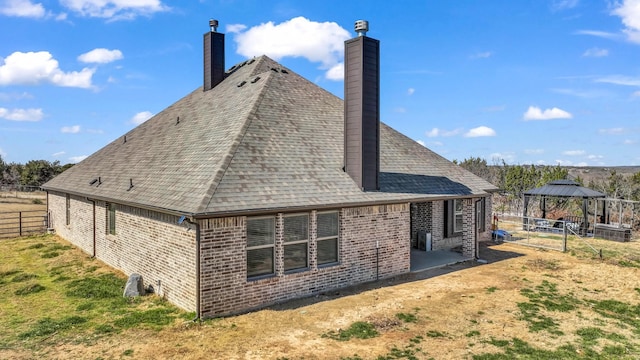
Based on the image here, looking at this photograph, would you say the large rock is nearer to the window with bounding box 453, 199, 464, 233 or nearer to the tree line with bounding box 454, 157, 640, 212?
the window with bounding box 453, 199, 464, 233

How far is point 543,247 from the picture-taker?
17391 millimetres

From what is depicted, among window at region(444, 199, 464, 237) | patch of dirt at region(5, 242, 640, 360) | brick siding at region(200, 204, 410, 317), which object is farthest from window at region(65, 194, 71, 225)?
window at region(444, 199, 464, 237)

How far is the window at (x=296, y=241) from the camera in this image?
33.8 ft

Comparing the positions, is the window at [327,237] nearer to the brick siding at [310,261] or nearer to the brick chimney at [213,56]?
the brick siding at [310,261]

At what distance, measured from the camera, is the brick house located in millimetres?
9312

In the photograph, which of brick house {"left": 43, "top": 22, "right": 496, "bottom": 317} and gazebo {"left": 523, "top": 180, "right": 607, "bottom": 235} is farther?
gazebo {"left": 523, "top": 180, "right": 607, "bottom": 235}

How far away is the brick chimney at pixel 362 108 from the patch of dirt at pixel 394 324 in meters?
3.60

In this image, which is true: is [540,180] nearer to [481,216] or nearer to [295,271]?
[481,216]

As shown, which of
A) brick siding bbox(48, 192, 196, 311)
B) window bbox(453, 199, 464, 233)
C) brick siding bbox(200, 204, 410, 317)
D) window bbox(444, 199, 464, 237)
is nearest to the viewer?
brick siding bbox(200, 204, 410, 317)

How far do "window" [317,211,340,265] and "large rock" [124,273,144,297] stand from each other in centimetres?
489

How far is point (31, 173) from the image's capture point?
45.1m

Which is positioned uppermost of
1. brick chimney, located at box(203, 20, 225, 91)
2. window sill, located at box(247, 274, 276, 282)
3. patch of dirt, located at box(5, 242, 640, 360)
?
brick chimney, located at box(203, 20, 225, 91)

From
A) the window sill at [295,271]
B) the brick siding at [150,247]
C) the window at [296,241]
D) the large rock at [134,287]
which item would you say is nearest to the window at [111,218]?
the brick siding at [150,247]

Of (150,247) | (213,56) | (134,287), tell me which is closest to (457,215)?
(150,247)
